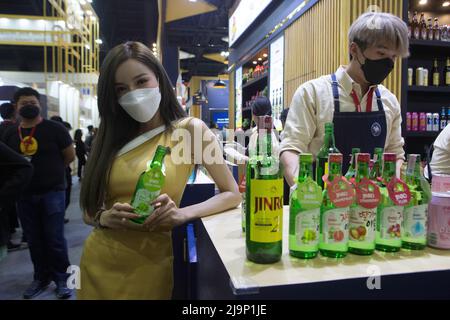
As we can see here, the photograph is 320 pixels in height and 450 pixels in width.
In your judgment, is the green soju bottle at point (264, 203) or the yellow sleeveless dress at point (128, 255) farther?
the yellow sleeveless dress at point (128, 255)

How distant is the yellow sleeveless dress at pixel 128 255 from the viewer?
1270 mm

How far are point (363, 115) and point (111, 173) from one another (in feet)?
3.77

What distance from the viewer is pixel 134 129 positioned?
5.03 feet

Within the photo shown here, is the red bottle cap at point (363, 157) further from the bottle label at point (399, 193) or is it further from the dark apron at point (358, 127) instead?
the dark apron at point (358, 127)

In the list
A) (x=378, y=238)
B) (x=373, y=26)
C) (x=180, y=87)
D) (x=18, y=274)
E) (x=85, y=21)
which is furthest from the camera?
(x=85, y=21)

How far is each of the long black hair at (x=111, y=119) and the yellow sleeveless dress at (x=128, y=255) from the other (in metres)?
0.05

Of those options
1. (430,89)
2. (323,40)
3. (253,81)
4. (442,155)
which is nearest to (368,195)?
(442,155)

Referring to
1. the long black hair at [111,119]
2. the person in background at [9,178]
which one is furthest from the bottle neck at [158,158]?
the person in background at [9,178]

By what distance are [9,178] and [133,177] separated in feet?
3.44

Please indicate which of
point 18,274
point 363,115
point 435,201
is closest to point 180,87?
point 18,274

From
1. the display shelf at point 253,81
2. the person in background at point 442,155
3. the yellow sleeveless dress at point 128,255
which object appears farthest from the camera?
Answer: the display shelf at point 253,81

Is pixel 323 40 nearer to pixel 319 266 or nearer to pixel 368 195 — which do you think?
pixel 368 195
